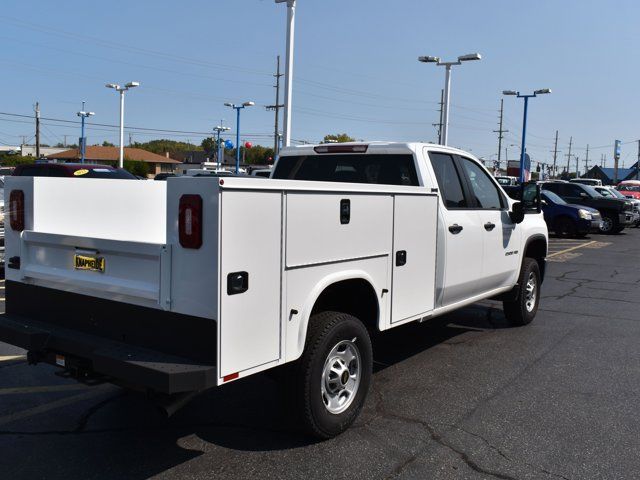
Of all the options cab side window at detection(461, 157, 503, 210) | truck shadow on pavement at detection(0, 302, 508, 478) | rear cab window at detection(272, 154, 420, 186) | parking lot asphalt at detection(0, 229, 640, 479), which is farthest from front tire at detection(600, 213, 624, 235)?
truck shadow on pavement at detection(0, 302, 508, 478)

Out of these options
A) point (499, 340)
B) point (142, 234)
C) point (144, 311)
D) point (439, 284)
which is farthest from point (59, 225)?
point (499, 340)

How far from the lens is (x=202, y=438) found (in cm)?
429

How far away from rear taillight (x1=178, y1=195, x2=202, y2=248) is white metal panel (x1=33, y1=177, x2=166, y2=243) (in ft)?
4.37

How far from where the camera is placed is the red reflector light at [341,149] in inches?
230

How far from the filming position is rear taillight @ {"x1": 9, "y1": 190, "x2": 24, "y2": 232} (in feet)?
14.1

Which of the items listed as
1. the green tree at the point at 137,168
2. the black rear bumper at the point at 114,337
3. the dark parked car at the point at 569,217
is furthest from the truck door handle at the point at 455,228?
the green tree at the point at 137,168

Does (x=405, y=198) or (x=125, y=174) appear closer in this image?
(x=405, y=198)

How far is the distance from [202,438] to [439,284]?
2.40m

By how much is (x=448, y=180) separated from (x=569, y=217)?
59.7ft

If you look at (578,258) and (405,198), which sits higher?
(405,198)

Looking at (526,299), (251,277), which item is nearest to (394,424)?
(251,277)

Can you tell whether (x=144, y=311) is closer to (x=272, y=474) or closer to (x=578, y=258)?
(x=272, y=474)

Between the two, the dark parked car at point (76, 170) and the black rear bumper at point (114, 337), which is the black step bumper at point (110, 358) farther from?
the dark parked car at point (76, 170)

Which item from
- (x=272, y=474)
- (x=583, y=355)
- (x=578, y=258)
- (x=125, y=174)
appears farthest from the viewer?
(x=578, y=258)
